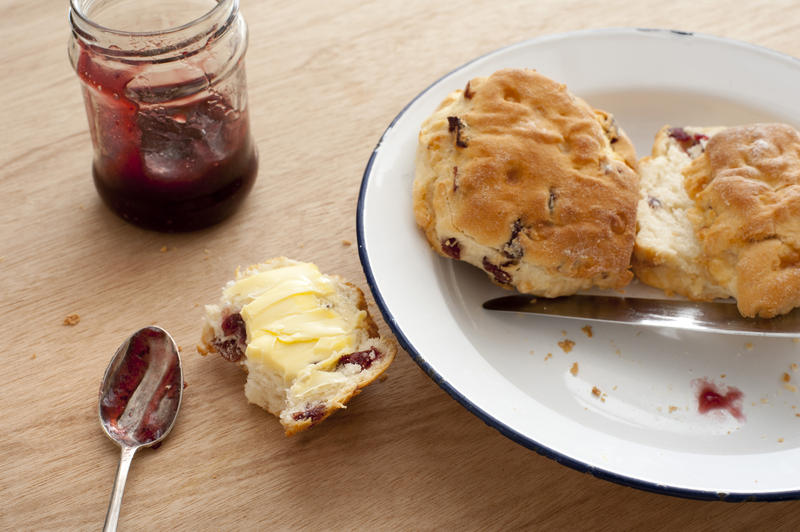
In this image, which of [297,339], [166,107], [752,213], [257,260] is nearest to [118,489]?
[297,339]

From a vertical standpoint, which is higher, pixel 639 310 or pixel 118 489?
pixel 639 310

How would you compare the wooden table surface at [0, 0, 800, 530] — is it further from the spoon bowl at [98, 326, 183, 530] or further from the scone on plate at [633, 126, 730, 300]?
the scone on plate at [633, 126, 730, 300]

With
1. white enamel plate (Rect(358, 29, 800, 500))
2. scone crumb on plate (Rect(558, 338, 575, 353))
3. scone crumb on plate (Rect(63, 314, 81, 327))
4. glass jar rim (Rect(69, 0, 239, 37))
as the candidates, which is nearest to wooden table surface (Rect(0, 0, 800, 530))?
scone crumb on plate (Rect(63, 314, 81, 327))

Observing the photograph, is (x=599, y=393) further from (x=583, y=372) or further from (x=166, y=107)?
(x=166, y=107)

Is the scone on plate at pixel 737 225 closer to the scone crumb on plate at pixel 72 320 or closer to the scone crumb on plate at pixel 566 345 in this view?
the scone crumb on plate at pixel 566 345

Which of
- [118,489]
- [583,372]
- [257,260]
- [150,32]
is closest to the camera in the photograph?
[118,489]
